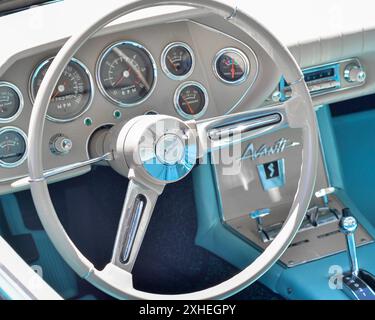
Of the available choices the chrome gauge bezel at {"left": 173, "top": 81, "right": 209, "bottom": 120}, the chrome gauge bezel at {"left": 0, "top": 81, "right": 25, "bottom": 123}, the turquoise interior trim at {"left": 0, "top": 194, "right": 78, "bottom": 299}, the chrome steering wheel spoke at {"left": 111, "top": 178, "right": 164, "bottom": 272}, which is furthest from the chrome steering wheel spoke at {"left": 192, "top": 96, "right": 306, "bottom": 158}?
the turquoise interior trim at {"left": 0, "top": 194, "right": 78, "bottom": 299}

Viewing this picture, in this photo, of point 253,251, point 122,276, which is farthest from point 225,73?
point 122,276

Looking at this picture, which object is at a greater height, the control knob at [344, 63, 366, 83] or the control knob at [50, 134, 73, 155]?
the control knob at [50, 134, 73, 155]

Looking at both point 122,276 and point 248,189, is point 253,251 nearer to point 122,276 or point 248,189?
point 248,189

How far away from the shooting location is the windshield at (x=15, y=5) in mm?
2113

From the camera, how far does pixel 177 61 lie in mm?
2115

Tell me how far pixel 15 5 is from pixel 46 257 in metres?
0.81

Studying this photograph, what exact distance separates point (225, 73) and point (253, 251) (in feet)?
2.09

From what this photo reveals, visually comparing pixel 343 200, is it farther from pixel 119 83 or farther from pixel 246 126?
pixel 119 83

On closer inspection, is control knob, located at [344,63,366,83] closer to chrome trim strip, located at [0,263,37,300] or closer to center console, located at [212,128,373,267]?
center console, located at [212,128,373,267]

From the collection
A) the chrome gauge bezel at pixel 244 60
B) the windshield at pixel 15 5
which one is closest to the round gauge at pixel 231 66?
the chrome gauge bezel at pixel 244 60

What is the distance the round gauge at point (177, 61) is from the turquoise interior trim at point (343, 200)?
42 centimetres

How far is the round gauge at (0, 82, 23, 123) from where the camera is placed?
74.1 inches

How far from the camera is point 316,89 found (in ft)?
7.75

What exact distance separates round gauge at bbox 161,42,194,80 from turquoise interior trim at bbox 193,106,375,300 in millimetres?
423
